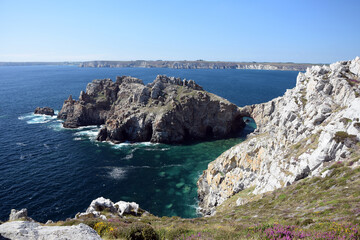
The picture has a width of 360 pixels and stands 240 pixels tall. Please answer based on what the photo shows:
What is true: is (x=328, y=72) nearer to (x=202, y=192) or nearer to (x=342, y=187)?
(x=342, y=187)

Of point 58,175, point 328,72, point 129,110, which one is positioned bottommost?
point 58,175

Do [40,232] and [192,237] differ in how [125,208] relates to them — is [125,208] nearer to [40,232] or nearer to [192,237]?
[192,237]

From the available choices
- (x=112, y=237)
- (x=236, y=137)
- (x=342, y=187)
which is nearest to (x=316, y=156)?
(x=342, y=187)

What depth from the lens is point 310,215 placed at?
16703 mm

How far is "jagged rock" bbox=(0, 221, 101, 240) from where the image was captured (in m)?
11.1

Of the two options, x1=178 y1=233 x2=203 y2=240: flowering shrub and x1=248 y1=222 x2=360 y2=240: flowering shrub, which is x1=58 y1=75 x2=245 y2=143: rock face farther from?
x1=248 y1=222 x2=360 y2=240: flowering shrub

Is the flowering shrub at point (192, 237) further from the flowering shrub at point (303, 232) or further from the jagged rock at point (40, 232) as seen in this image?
the jagged rock at point (40, 232)

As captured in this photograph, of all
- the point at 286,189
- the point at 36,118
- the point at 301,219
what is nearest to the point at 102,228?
the point at 301,219

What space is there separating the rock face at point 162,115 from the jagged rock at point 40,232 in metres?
76.5

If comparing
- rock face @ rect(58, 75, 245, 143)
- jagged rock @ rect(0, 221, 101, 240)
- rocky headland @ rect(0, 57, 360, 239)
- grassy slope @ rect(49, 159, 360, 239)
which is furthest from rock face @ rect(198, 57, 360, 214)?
rock face @ rect(58, 75, 245, 143)

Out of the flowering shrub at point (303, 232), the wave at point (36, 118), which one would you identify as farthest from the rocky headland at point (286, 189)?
the wave at point (36, 118)

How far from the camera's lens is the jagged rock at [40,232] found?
1105 centimetres

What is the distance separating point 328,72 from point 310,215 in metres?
37.2

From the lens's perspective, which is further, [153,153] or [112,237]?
Result: [153,153]
